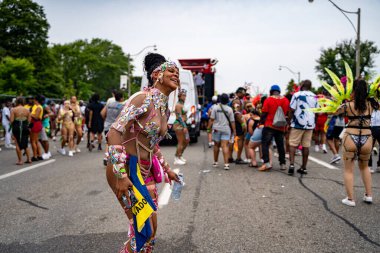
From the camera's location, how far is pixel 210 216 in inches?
189

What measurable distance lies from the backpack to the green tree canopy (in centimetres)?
5474

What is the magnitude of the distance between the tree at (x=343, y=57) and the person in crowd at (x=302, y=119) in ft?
156

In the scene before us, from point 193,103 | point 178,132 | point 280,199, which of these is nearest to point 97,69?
point 193,103

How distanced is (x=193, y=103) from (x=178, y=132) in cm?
469

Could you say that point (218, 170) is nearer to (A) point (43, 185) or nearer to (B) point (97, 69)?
(A) point (43, 185)

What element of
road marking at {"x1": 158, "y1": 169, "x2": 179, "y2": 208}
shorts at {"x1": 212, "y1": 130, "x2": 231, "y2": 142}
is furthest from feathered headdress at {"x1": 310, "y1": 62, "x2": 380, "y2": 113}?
shorts at {"x1": 212, "y1": 130, "x2": 231, "y2": 142}

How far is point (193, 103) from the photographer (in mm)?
13906

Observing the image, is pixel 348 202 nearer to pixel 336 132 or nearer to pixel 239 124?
pixel 239 124

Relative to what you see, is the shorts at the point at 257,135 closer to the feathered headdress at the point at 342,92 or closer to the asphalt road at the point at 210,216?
the asphalt road at the point at 210,216

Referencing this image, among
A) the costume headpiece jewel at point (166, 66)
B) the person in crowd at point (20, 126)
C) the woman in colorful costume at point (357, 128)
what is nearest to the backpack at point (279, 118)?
the woman in colorful costume at point (357, 128)

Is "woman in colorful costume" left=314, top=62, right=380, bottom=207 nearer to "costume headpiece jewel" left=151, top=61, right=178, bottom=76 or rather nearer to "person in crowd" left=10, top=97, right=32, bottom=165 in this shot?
"costume headpiece jewel" left=151, top=61, right=178, bottom=76

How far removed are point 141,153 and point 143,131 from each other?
0.58 feet

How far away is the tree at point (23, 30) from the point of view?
4541cm

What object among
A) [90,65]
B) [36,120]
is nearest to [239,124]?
[36,120]
